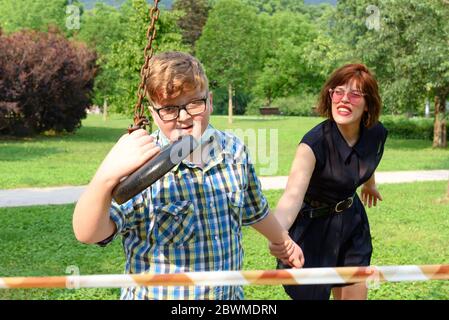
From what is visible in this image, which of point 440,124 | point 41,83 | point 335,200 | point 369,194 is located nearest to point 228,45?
point 41,83

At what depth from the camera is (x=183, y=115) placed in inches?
82.8

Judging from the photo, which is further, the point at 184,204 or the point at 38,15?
the point at 38,15

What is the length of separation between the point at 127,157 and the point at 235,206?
21.8 inches

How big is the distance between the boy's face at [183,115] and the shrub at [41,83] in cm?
2172

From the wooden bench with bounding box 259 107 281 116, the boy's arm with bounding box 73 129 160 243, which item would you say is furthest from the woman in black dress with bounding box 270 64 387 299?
the wooden bench with bounding box 259 107 281 116

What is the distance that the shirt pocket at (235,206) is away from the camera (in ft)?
7.34

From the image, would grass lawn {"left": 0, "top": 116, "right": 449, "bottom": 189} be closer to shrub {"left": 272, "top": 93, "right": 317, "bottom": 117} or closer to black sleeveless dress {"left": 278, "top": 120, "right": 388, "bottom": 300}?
black sleeveless dress {"left": 278, "top": 120, "right": 388, "bottom": 300}

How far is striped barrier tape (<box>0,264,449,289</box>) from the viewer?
6.68 ft

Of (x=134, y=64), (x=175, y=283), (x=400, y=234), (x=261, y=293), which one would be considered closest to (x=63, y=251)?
(x=261, y=293)

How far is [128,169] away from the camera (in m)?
1.80

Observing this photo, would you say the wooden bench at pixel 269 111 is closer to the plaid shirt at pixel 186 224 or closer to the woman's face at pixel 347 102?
the woman's face at pixel 347 102

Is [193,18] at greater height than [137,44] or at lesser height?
greater

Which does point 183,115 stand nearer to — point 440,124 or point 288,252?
point 288,252

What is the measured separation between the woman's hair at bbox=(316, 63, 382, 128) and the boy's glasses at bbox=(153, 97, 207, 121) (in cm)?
160
